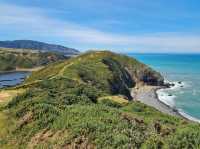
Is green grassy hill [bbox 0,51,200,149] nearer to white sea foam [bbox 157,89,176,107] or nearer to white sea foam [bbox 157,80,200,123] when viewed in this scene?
white sea foam [bbox 157,80,200,123]

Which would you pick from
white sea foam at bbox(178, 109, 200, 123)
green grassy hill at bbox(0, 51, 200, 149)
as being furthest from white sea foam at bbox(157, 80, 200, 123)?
green grassy hill at bbox(0, 51, 200, 149)

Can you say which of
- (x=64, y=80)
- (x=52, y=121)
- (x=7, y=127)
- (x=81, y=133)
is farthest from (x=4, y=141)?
(x=64, y=80)

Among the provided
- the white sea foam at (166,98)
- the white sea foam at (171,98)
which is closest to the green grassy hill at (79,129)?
the white sea foam at (171,98)

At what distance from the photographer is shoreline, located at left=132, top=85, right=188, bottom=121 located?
9466 centimetres

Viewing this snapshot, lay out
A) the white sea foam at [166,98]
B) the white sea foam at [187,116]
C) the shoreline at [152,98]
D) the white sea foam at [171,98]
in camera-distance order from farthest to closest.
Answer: the white sea foam at [166,98] → the shoreline at [152,98] → the white sea foam at [171,98] → the white sea foam at [187,116]

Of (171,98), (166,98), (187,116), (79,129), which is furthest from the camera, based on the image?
(166,98)

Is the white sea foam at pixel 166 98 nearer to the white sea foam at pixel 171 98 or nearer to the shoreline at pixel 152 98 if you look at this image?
the white sea foam at pixel 171 98

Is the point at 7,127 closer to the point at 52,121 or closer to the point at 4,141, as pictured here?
the point at 4,141

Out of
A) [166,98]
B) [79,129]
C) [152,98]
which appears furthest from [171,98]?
[79,129]

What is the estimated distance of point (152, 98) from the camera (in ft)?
387

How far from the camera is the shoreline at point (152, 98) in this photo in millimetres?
94662

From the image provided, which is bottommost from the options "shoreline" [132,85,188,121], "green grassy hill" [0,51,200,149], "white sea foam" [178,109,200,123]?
"shoreline" [132,85,188,121]

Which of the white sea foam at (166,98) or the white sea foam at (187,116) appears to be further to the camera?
the white sea foam at (166,98)

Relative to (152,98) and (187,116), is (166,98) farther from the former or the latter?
(187,116)
